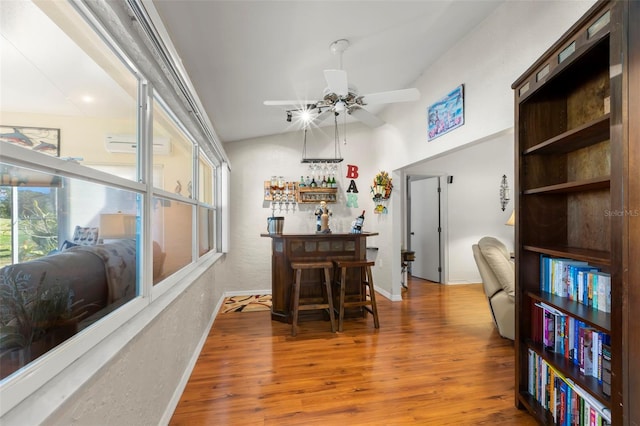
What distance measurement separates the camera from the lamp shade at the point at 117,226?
129cm

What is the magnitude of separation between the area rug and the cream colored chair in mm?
2734

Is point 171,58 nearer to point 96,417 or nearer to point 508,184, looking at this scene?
point 96,417

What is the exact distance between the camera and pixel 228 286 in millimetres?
4559

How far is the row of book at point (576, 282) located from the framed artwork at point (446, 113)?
1579 millimetres

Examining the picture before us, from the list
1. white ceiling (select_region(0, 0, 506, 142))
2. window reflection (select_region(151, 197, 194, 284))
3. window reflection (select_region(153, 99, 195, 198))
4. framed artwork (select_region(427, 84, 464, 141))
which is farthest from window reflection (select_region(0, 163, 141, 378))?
framed artwork (select_region(427, 84, 464, 141))

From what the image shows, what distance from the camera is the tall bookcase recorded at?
1.03m

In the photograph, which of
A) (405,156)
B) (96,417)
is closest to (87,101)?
(96,417)

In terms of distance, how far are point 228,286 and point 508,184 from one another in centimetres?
542

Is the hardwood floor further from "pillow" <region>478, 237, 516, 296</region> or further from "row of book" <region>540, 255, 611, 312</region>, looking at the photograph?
"row of book" <region>540, 255, 611, 312</region>

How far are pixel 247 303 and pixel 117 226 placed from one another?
299cm

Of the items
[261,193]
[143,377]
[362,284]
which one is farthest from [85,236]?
[261,193]

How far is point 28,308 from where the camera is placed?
2.87 ft

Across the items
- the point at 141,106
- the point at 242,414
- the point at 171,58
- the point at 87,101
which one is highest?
the point at 171,58

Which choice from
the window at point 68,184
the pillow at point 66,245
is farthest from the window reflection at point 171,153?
the pillow at point 66,245
